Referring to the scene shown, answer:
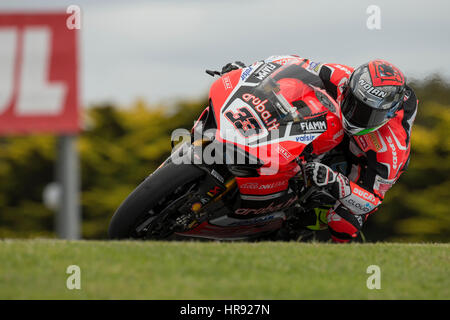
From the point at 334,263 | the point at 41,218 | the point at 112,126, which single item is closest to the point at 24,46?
the point at 112,126

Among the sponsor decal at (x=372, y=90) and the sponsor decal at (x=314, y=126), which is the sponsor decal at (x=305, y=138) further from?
the sponsor decal at (x=372, y=90)

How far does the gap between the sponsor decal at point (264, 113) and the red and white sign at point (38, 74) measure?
15.4 feet

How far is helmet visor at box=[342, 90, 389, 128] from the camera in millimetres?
5500

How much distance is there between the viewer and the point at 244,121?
206 inches

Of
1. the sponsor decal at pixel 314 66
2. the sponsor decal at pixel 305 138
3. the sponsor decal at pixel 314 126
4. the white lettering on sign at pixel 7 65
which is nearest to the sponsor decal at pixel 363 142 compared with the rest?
the sponsor decal at pixel 314 126

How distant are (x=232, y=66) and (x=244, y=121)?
1.02 m

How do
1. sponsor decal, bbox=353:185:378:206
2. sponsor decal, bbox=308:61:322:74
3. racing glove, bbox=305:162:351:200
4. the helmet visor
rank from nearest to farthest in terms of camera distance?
racing glove, bbox=305:162:351:200 → the helmet visor → sponsor decal, bbox=353:185:378:206 → sponsor decal, bbox=308:61:322:74

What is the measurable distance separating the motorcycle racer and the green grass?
753 millimetres

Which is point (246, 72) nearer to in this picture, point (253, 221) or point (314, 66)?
point (314, 66)

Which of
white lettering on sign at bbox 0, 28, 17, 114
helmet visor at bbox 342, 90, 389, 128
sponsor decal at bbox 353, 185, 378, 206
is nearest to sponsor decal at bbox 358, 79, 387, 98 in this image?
helmet visor at bbox 342, 90, 389, 128

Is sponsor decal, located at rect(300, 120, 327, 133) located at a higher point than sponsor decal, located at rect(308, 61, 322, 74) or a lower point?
lower

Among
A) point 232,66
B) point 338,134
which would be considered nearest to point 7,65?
point 232,66

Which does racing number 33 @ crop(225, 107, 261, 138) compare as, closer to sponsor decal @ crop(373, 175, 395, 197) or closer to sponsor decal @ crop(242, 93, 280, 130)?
sponsor decal @ crop(242, 93, 280, 130)

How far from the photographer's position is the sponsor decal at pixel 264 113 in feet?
17.3
